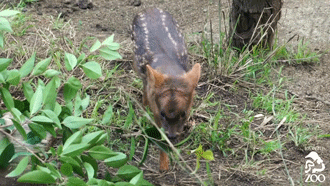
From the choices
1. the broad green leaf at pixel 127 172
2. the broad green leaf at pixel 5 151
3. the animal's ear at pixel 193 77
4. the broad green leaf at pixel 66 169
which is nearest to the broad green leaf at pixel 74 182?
the broad green leaf at pixel 66 169

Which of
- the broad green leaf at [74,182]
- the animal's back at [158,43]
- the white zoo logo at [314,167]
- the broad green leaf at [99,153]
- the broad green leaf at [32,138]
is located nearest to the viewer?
the broad green leaf at [74,182]

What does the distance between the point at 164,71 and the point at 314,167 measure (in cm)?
157

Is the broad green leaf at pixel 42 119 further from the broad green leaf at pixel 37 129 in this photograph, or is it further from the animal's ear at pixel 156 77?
the animal's ear at pixel 156 77

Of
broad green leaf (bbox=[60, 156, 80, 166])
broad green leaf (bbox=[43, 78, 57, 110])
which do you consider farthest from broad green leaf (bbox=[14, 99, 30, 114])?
broad green leaf (bbox=[60, 156, 80, 166])

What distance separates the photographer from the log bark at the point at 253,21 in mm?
5914

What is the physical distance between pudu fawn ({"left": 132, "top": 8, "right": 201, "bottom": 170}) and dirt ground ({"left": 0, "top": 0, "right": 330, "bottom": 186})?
18.4 inches

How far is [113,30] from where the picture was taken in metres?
6.93

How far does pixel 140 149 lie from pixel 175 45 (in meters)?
1.17

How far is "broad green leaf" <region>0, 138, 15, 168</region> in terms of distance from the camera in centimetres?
345

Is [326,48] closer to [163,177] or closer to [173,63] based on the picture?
[173,63]

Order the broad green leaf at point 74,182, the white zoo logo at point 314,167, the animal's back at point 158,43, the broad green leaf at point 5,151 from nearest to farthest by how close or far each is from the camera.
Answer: the broad green leaf at point 74,182 < the broad green leaf at point 5,151 < the white zoo logo at point 314,167 < the animal's back at point 158,43

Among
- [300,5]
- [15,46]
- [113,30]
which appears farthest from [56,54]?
[300,5]

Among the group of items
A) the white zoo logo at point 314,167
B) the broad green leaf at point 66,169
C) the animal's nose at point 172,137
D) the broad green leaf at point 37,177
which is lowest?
the white zoo logo at point 314,167

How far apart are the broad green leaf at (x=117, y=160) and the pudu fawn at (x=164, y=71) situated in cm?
76
